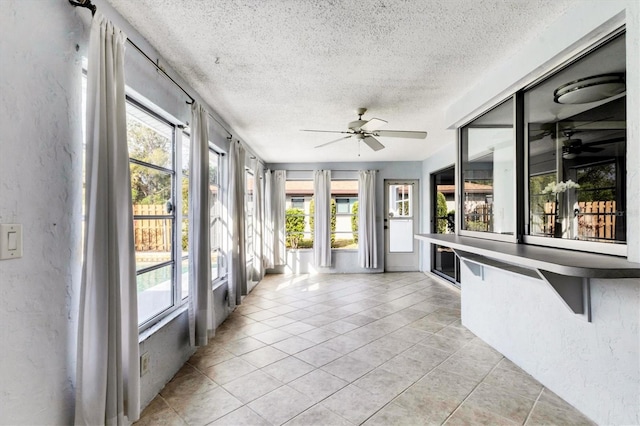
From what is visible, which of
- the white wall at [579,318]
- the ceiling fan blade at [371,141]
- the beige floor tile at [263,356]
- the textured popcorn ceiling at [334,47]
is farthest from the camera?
the ceiling fan blade at [371,141]

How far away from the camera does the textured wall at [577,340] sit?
163cm

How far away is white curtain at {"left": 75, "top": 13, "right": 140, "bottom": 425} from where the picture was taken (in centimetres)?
144

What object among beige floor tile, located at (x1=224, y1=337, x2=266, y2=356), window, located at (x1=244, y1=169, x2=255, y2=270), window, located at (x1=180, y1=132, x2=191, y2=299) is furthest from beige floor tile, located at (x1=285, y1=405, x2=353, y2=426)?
window, located at (x1=244, y1=169, x2=255, y2=270)

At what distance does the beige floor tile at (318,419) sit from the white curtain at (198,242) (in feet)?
4.00

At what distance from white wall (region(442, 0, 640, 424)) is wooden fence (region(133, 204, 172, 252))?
9.72 feet

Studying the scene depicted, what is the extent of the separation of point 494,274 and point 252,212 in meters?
4.08

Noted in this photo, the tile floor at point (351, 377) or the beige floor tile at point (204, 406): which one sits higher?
the beige floor tile at point (204, 406)

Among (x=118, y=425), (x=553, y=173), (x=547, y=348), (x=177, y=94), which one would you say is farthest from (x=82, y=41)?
(x=547, y=348)

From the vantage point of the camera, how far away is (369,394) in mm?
2195

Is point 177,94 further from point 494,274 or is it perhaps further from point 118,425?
point 494,274

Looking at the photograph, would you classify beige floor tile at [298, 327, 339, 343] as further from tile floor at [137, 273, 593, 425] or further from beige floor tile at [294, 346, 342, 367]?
beige floor tile at [294, 346, 342, 367]

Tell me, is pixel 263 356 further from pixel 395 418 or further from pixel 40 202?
pixel 40 202

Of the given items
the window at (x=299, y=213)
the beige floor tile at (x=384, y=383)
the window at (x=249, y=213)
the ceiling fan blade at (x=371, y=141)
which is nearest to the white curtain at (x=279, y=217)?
the window at (x=299, y=213)

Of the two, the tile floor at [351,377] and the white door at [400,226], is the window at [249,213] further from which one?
the white door at [400,226]
